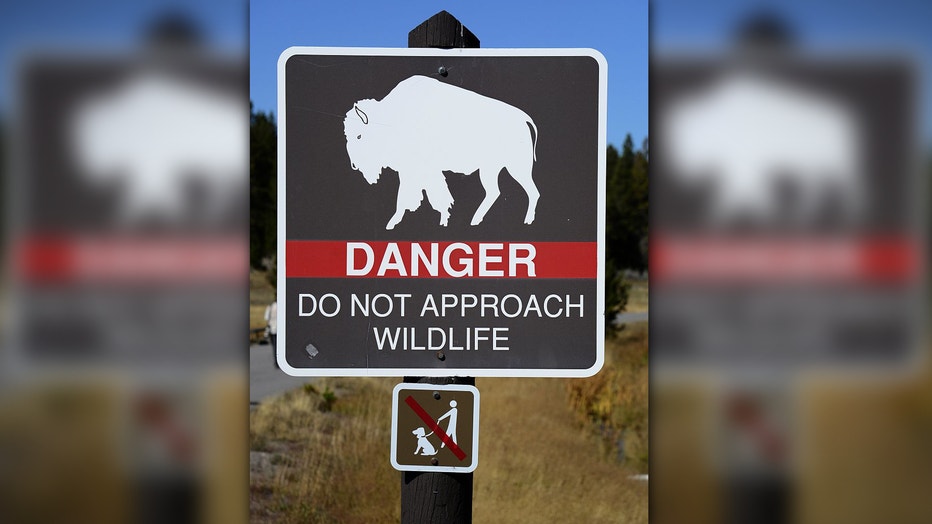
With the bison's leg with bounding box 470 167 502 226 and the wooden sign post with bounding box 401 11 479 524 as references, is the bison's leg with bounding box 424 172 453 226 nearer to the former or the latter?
the bison's leg with bounding box 470 167 502 226

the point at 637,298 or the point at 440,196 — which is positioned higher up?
the point at 440,196

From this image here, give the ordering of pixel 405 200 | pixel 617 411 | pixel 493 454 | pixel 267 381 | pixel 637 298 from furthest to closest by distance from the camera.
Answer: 1. pixel 637 298
2. pixel 267 381
3. pixel 617 411
4. pixel 493 454
5. pixel 405 200

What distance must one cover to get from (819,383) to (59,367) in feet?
3.82

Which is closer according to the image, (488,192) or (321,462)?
(488,192)

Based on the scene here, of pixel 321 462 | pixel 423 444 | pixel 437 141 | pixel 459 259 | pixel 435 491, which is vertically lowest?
pixel 321 462

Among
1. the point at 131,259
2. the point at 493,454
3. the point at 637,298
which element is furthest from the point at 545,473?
the point at 637,298

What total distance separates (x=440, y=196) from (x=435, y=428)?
57cm

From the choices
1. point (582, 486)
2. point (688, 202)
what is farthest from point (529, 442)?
point (688, 202)

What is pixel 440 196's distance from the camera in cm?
195

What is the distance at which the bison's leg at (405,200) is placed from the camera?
195cm

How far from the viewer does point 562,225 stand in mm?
1972

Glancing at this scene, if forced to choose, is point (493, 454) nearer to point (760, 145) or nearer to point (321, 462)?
point (321, 462)

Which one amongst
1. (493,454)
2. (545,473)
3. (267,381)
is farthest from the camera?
(267,381)

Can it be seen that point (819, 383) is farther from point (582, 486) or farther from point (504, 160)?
point (582, 486)
